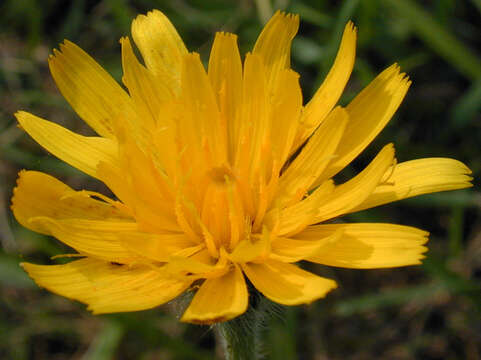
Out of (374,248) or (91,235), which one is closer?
(374,248)

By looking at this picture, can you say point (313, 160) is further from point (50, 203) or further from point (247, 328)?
point (50, 203)

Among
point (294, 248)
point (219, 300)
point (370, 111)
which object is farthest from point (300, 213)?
point (370, 111)

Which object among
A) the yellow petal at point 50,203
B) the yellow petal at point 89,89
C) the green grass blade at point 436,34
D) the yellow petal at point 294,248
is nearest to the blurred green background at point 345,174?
the green grass blade at point 436,34

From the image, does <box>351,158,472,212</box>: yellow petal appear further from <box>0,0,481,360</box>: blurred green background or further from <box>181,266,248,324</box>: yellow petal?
<box>0,0,481,360</box>: blurred green background

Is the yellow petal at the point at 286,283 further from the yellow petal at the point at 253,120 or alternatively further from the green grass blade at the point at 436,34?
the green grass blade at the point at 436,34

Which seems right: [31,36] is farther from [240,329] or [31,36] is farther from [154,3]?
[240,329]

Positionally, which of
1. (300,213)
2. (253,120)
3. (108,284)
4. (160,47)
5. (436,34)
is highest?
(160,47)
